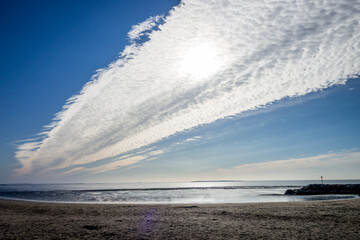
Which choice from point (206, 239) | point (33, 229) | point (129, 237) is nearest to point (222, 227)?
point (206, 239)

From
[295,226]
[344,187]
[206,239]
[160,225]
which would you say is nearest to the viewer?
[206,239]

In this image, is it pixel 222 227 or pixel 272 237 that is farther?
pixel 222 227

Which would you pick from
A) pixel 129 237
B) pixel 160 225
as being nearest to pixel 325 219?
pixel 160 225

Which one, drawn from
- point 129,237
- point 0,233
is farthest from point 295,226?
point 0,233

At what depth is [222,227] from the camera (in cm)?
1362

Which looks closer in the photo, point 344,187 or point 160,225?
point 160,225

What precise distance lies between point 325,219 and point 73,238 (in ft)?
53.9

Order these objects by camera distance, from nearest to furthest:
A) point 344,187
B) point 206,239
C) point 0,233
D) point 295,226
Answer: point 206,239 < point 0,233 < point 295,226 < point 344,187

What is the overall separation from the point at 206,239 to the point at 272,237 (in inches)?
133

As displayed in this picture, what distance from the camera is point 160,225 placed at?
14633 millimetres

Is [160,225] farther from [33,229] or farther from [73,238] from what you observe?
[33,229]

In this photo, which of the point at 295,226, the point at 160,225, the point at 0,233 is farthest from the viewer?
the point at 160,225

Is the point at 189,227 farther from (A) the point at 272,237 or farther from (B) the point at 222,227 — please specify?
(A) the point at 272,237

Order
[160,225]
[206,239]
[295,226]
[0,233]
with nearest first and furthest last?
[206,239] → [0,233] → [295,226] → [160,225]
